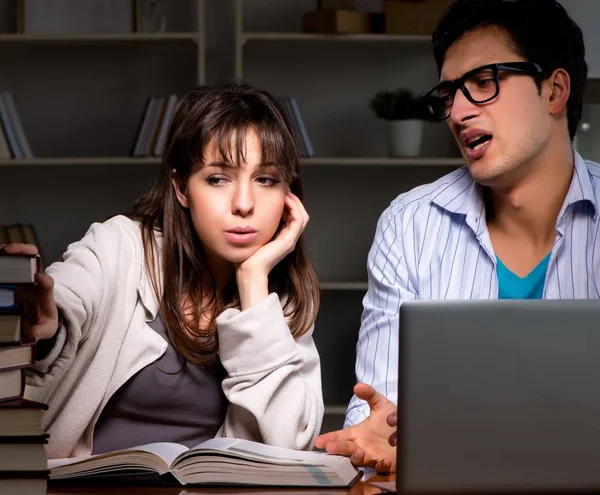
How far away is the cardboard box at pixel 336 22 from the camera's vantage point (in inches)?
138

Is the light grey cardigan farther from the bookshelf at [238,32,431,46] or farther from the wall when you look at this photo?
the wall

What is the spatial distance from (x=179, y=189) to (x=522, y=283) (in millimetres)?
746

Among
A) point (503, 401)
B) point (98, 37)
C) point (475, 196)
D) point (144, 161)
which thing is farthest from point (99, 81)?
point (503, 401)

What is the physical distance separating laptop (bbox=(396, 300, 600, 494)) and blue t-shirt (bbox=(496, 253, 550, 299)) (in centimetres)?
104

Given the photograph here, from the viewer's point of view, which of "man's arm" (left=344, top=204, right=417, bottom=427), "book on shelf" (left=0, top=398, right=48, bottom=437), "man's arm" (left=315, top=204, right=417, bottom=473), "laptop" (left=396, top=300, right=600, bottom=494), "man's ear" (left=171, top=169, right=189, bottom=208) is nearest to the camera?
"laptop" (left=396, top=300, right=600, bottom=494)

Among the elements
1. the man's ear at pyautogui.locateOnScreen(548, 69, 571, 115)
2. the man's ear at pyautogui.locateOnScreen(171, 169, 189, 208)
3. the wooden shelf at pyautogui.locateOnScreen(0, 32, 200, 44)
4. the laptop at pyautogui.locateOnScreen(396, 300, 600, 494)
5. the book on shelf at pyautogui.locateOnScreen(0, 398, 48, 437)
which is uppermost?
the wooden shelf at pyautogui.locateOnScreen(0, 32, 200, 44)

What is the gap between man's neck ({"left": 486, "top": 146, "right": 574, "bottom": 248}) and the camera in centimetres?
194

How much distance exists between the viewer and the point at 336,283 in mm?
3592

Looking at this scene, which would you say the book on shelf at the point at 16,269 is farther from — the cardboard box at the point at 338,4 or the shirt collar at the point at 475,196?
the cardboard box at the point at 338,4

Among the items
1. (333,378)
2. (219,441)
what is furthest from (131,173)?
(219,441)

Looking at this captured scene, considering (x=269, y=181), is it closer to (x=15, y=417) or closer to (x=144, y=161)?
(x=15, y=417)

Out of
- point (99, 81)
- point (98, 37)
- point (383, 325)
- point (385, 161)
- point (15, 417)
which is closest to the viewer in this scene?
point (15, 417)

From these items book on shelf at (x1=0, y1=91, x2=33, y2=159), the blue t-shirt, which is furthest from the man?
book on shelf at (x1=0, y1=91, x2=33, y2=159)

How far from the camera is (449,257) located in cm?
194
